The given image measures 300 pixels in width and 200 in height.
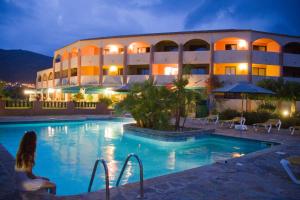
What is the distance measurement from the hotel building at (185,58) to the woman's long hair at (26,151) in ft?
75.5

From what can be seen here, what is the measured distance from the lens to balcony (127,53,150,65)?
3222cm

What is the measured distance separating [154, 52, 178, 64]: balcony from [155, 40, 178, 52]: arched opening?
2.70 m

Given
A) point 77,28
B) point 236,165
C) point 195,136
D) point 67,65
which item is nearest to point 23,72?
point 67,65

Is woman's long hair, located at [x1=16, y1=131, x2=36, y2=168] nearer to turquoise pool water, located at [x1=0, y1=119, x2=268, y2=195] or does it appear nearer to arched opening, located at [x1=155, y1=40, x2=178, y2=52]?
turquoise pool water, located at [x1=0, y1=119, x2=268, y2=195]

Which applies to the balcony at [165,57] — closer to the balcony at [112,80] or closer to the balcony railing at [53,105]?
the balcony at [112,80]

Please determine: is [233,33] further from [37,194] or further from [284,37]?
[37,194]

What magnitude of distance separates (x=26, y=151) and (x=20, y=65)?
314ft

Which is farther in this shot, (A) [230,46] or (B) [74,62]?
(B) [74,62]

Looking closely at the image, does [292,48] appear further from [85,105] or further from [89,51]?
[89,51]

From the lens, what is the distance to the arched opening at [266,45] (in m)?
31.2

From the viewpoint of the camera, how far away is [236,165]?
7.43 meters

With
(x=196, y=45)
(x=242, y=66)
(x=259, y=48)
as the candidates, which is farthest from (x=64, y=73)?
(x=259, y=48)

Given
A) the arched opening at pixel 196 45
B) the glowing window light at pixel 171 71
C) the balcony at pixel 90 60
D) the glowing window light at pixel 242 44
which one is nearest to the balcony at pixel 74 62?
the balcony at pixel 90 60

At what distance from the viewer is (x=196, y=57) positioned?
30406mm
